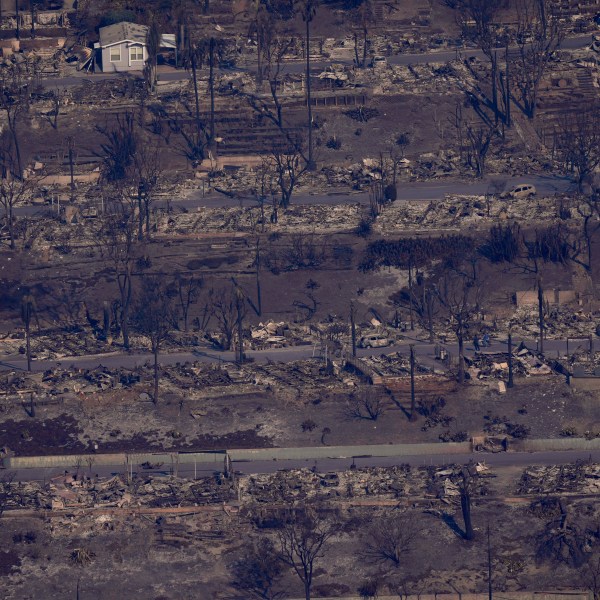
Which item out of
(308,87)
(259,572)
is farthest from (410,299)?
(259,572)

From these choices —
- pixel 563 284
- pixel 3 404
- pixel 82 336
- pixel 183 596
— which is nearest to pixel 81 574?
pixel 183 596

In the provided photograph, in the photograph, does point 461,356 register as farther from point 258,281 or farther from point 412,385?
point 258,281

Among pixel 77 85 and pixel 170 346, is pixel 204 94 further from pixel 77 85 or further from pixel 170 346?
pixel 170 346

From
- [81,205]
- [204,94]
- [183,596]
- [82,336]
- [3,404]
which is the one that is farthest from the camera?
[204,94]

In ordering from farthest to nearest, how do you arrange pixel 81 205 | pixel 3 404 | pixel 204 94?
pixel 204 94 < pixel 81 205 < pixel 3 404

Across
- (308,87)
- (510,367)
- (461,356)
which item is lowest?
(510,367)

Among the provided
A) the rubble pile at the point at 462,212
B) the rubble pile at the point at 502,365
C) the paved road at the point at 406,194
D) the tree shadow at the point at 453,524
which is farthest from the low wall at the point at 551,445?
the paved road at the point at 406,194
